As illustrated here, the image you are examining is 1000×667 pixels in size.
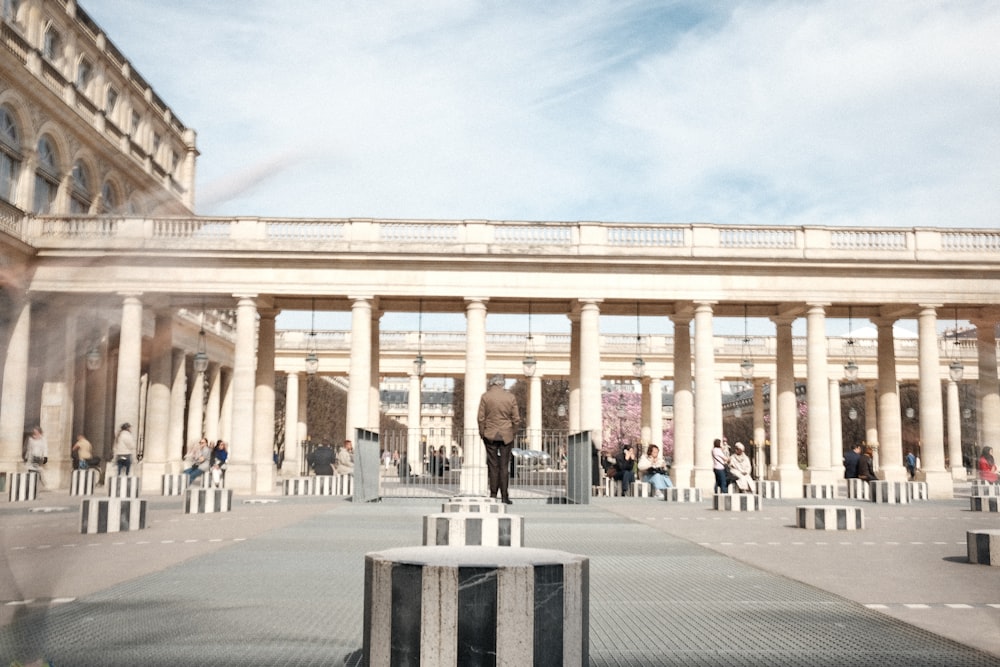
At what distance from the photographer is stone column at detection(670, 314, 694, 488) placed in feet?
131

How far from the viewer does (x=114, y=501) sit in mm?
15906

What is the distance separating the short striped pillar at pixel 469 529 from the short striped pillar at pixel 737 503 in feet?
45.6

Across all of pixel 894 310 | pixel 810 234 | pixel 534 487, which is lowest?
pixel 534 487

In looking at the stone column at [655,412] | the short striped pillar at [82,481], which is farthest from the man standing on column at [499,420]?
the stone column at [655,412]

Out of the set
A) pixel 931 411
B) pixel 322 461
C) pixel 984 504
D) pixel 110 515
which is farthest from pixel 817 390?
pixel 110 515

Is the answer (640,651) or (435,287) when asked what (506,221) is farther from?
(640,651)

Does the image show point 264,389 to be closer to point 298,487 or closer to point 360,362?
point 360,362

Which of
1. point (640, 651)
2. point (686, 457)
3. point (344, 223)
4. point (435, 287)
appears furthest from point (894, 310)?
point (640, 651)

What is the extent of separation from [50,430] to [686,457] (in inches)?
1400

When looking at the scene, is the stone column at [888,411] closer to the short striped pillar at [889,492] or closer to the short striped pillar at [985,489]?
the short striped pillar at [985,489]

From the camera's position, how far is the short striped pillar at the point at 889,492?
93.4ft

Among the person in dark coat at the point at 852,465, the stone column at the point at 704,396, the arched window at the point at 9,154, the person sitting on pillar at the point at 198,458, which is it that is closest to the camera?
the person sitting on pillar at the point at 198,458

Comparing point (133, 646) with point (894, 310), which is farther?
point (894, 310)

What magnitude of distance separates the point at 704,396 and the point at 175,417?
2390 centimetres
